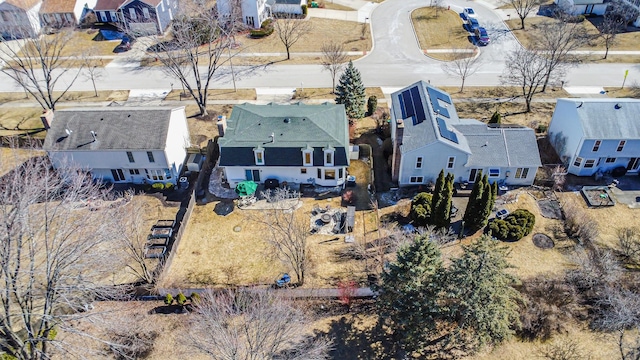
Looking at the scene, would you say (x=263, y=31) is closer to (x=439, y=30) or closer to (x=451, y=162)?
(x=439, y=30)

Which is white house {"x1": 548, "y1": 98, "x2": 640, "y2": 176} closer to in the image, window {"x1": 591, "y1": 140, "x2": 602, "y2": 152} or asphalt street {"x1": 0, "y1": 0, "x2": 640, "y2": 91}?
window {"x1": 591, "y1": 140, "x2": 602, "y2": 152}

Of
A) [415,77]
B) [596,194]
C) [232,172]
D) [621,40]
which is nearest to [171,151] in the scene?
[232,172]

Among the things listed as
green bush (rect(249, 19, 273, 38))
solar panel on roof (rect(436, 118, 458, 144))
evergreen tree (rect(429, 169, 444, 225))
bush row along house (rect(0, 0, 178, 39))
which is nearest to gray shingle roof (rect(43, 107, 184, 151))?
evergreen tree (rect(429, 169, 444, 225))

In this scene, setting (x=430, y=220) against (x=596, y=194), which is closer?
(x=430, y=220)

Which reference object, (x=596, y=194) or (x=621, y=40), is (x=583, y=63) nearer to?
(x=621, y=40)

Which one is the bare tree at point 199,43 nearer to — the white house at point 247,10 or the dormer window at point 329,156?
the white house at point 247,10

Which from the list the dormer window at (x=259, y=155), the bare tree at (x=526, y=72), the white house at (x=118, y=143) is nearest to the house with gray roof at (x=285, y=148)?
the dormer window at (x=259, y=155)

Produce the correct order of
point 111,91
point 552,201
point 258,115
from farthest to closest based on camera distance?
point 111,91, point 258,115, point 552,201
